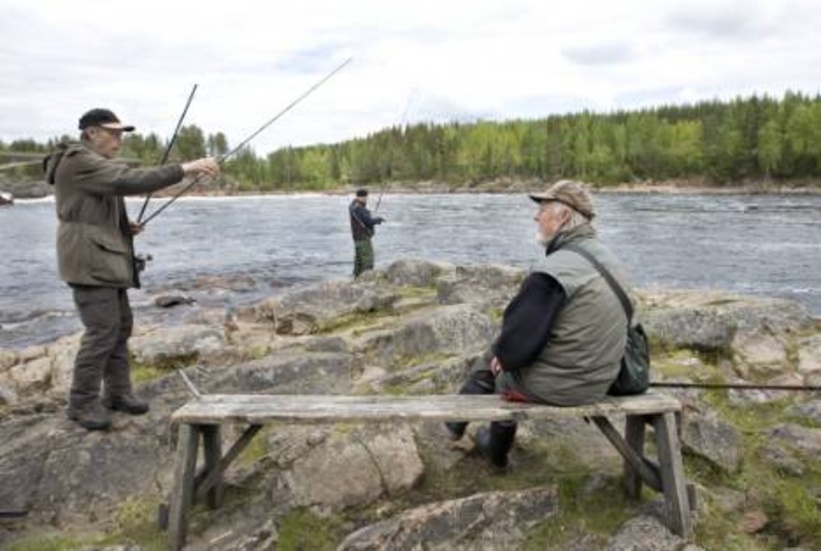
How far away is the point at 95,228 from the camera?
18.4 ft

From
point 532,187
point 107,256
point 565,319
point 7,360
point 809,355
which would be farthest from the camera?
point 532,187

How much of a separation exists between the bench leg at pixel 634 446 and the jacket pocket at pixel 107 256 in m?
4.00

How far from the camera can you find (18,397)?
8.40 meters

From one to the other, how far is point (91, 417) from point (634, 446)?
4.24m

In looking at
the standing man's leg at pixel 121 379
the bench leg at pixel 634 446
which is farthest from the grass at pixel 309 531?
the standing man's leg at pixel 121 379

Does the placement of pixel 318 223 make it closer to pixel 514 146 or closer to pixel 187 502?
pixel 187 502

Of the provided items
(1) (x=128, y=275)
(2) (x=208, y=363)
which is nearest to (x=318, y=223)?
(2) (x=208, y=363)

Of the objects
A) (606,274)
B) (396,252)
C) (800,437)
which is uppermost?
(606,274)

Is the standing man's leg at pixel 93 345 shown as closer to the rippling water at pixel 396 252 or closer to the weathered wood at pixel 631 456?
the weathered wood at pixel 631 456

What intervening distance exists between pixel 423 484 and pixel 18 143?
177205mm

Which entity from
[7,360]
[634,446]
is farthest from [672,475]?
[7,360]

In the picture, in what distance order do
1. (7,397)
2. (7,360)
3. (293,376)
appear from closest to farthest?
Answer: (293,376) < (7,397) < (7,360)

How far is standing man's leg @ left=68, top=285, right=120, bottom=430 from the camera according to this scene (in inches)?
225

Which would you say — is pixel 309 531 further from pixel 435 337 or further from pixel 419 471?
pixel 435 337
